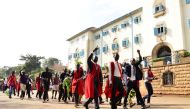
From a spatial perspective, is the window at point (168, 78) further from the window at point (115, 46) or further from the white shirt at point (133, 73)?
the window at point (115, 46)

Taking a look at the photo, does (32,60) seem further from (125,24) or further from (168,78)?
(168,78)

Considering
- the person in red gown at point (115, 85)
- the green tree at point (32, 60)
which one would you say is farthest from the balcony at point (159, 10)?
the green tree at point (32, 60)

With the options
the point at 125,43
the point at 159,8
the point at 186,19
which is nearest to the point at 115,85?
the point at 186,19

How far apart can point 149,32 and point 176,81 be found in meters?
13.1

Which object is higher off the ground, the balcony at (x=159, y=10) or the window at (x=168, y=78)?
the balcony at (x=159, y=10)

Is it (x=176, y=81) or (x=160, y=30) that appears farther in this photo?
(x=160, y=30)

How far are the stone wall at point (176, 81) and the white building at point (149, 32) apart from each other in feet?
5.58

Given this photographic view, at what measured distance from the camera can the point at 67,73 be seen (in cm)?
1569

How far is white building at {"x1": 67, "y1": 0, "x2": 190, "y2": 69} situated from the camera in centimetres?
2986

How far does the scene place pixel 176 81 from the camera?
2128 cm

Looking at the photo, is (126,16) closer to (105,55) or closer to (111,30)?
(111,30)

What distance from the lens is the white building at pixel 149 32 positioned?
29859 mm

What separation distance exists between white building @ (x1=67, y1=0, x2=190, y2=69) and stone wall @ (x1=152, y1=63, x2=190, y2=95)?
170cm

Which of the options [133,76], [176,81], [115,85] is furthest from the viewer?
[176,81]
